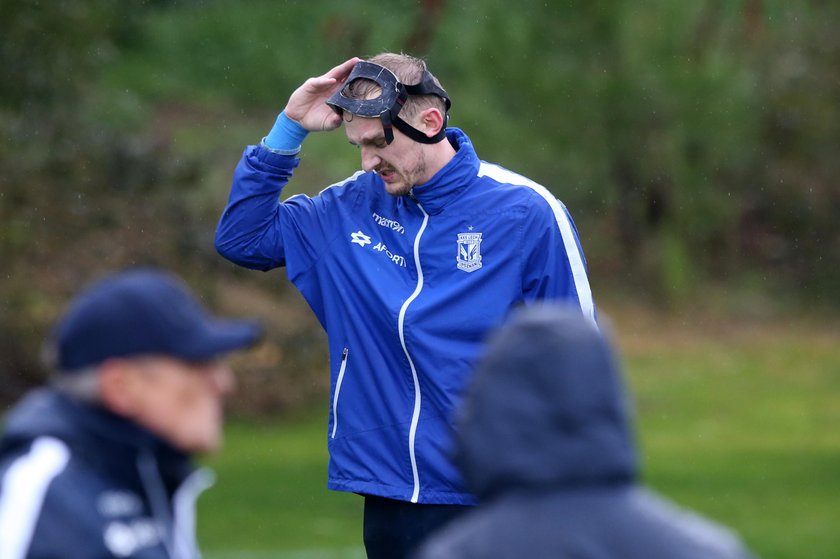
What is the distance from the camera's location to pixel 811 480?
1354 cm

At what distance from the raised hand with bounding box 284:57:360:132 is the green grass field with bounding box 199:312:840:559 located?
587 cm

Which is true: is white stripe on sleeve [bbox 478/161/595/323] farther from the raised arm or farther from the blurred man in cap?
the blurred man in cap

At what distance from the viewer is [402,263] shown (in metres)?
5.08

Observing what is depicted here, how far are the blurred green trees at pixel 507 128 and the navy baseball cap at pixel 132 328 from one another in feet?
25.8

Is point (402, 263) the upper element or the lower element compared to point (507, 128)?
upper

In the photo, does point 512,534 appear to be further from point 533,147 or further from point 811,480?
point 533,147

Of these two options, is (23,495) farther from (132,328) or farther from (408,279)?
(408,279)

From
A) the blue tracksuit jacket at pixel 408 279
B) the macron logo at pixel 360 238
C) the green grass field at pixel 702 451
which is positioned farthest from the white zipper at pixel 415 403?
the green grass field at pixel 702 451

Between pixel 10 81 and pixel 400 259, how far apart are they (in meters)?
7.26

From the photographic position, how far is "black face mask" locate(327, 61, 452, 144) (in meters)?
5.04

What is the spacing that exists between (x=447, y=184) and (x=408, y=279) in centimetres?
35

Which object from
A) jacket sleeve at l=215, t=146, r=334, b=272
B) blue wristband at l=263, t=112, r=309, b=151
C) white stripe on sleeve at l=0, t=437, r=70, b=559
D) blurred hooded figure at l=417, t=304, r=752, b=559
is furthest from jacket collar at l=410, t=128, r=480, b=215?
blurred hooded figure at l=417, t=304, r=752, b=559

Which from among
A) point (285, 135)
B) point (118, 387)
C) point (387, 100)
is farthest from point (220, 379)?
point (285, 135)

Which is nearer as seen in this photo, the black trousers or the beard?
the black trousers
